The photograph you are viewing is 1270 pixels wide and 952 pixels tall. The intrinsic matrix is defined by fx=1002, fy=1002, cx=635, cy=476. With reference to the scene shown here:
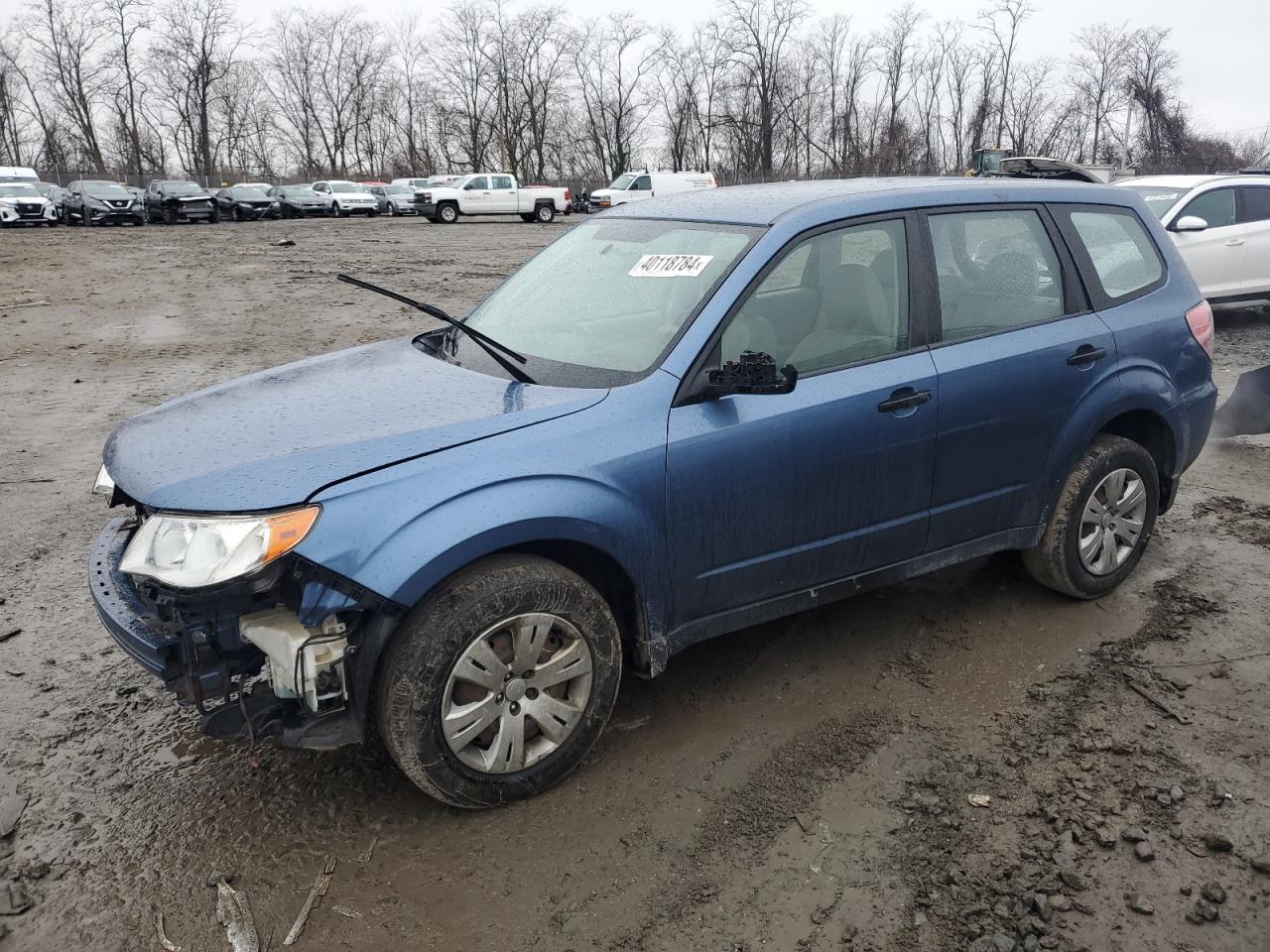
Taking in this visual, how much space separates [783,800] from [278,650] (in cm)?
158

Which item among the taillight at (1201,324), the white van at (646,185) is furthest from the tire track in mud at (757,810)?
the white van at (646,185)

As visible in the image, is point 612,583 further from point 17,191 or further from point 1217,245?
point 17,191

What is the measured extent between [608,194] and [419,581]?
124 feet

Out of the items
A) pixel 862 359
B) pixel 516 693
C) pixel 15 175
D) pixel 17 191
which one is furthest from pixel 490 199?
pixel 516 693

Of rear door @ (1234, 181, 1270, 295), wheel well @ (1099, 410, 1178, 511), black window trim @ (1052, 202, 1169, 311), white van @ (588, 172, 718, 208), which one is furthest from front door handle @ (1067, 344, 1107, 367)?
white van @ (588, 172, 718, 208)

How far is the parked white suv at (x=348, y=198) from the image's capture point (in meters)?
44.4

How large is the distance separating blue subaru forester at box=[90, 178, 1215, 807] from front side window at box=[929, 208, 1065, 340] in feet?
0.04

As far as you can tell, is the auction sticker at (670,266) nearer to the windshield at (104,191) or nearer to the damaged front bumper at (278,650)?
the damaged front bumper at (278,650)

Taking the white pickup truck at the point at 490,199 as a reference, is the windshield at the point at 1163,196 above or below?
below

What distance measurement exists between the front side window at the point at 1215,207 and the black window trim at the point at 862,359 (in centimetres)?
950

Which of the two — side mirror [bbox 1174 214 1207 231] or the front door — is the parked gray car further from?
the front door

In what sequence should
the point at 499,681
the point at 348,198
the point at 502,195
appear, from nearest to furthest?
the point at 499,681
the point at 502,195
the point at 348,198

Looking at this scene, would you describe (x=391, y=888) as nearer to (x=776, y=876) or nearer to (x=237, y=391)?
(x=776, y=876)

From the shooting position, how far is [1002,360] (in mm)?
3852
